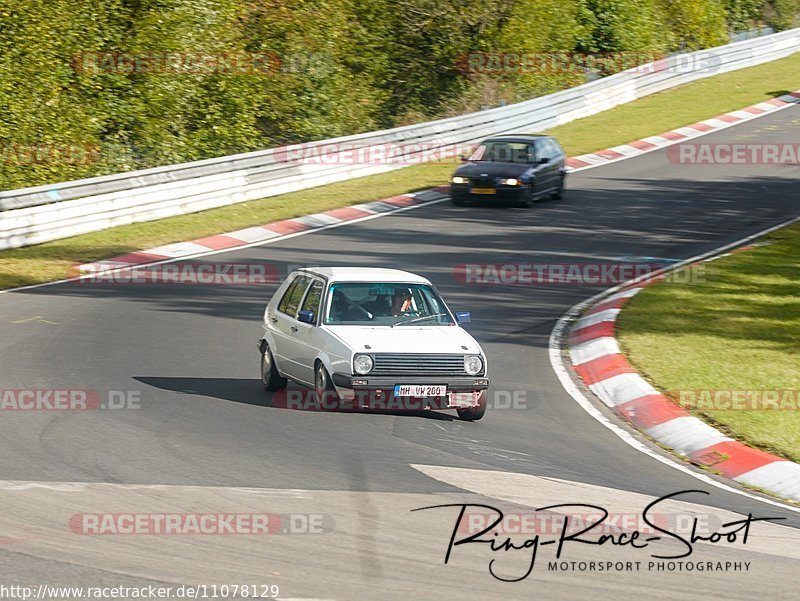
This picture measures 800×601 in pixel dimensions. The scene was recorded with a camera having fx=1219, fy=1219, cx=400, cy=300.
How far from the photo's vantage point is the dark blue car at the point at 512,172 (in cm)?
2647

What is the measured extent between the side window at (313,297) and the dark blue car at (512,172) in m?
14.2

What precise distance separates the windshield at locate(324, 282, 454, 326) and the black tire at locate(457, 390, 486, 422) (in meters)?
1.14

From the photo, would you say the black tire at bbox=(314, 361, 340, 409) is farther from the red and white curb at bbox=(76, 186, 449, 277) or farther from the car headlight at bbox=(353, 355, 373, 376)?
the red and white curb at bbox=(76, 186, 449, 277)

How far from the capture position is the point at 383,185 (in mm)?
29641

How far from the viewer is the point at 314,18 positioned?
41219mm

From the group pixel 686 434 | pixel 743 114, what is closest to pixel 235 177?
pixel 686 434

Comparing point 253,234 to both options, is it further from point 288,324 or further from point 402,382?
point 402,382

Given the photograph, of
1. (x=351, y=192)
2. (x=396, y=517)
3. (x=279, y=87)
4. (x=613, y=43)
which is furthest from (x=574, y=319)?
(x=613, y=43)

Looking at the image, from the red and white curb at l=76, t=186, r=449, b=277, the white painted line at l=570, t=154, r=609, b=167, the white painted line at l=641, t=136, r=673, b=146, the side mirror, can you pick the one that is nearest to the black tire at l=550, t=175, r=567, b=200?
the red and white curb at l=76, t=186, r=449, b=277

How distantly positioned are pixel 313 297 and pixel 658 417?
3.70 m

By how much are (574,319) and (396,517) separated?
922 cm

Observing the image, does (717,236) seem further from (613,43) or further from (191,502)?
(613,43)

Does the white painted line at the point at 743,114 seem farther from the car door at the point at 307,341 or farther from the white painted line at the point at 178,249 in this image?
the car door at the point at 307,341

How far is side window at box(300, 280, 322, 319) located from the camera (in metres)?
12.5
